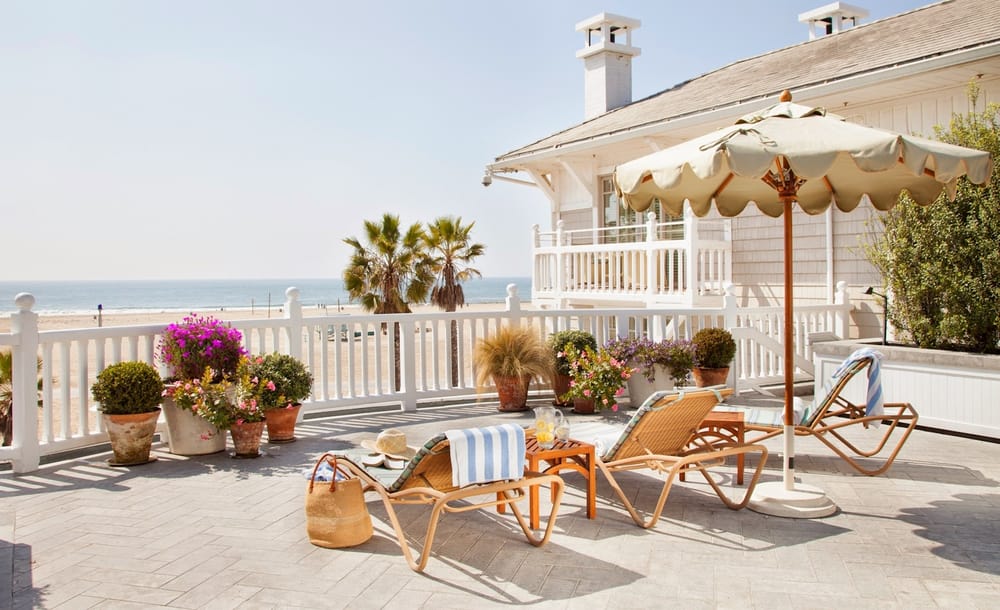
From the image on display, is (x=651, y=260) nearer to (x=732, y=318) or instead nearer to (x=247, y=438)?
(x=732, y=318)

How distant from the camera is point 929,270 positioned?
287 inches

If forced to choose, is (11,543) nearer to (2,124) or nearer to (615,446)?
(615,446)

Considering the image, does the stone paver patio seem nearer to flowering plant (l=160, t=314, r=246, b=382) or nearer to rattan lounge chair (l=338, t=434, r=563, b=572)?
rattan lounge chair (l=338, t=434, r=563, b=572)

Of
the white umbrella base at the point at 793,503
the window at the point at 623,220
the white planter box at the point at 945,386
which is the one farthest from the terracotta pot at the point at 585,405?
the window at the point at 623,220

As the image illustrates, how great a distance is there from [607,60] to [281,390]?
13.3 metres

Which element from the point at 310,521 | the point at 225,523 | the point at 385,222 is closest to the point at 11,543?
the point at 225,523

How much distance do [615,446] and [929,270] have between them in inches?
181

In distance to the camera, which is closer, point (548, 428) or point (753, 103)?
point (548, 428)

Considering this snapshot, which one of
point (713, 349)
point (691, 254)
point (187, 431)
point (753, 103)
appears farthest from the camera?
point (691, 254)

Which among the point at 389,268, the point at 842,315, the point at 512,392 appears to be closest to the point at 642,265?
the point at 842,315

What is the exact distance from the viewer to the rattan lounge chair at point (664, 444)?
4.42m

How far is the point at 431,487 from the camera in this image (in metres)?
3.95

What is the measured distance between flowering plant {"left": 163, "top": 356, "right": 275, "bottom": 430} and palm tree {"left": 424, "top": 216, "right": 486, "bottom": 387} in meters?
10.7

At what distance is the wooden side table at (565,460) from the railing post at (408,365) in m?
3.82
